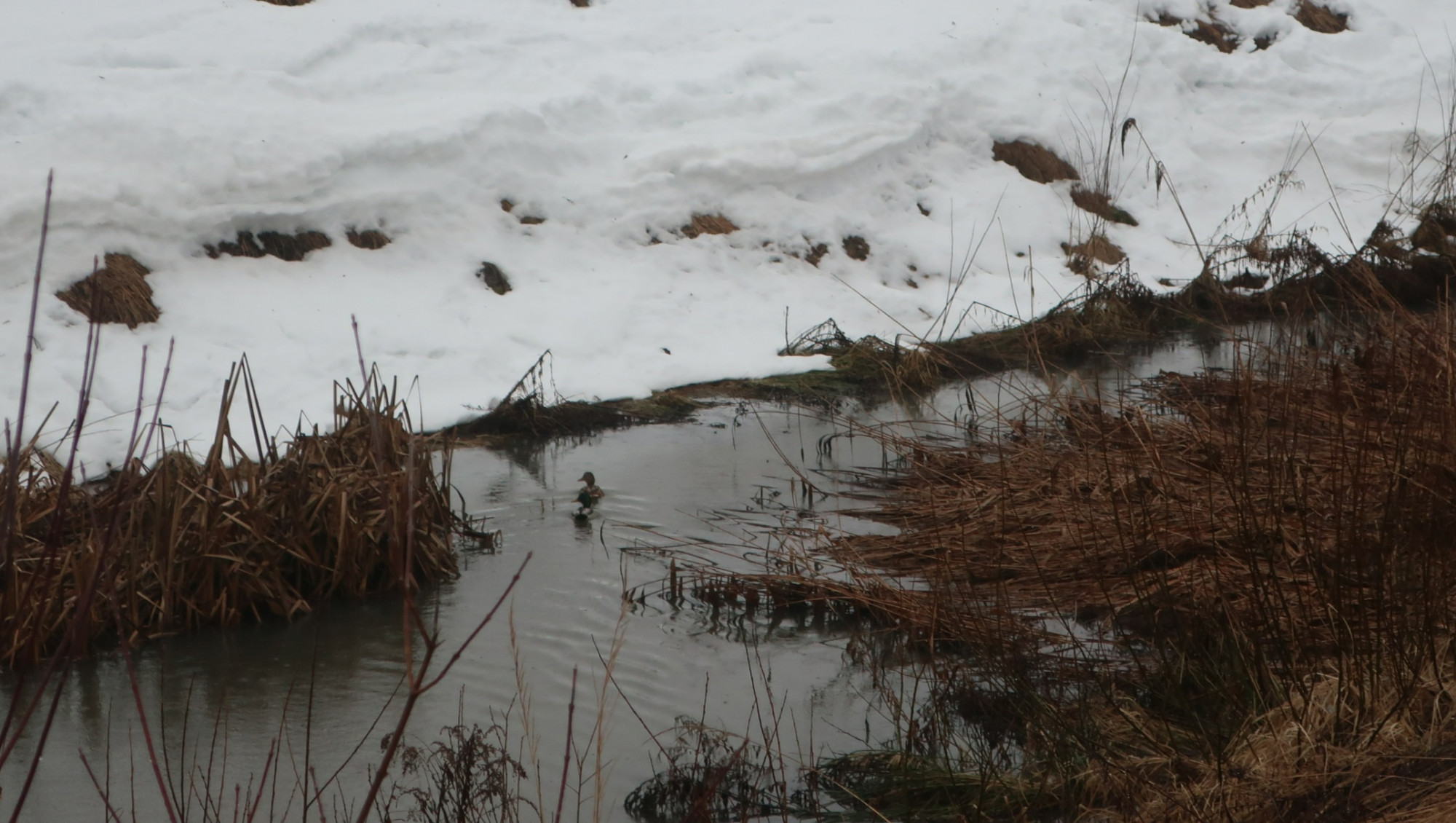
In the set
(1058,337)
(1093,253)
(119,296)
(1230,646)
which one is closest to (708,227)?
(1058,337)

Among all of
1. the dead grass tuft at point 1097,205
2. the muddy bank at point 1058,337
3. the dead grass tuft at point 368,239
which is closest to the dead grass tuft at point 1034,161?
the dead grass tuft at point 1097,205

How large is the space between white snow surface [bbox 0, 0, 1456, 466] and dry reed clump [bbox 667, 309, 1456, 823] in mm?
1934

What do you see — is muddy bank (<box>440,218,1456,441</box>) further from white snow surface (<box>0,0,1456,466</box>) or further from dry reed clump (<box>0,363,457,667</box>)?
dry reed clump (<box>0,363,457,667</box>)

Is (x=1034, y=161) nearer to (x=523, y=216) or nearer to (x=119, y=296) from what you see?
(x=523, y=216)

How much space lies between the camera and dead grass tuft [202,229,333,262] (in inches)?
328

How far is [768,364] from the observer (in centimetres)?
853

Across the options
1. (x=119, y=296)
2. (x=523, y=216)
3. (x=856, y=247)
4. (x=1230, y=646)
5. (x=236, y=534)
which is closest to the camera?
(x=1230, y=646)

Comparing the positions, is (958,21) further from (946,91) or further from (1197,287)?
(1197,287)

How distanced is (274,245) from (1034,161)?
7062mm

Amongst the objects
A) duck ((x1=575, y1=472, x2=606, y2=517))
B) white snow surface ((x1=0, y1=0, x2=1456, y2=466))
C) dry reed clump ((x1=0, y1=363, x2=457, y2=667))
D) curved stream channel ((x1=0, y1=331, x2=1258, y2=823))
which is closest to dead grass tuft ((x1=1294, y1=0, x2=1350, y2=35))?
white snow surface ((x1=0, y1=0, x2=1456, y2=466))

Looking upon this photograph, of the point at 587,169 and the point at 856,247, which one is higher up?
the point at 587,169

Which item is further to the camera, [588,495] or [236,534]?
[588,495]

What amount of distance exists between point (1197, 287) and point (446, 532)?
6.84m

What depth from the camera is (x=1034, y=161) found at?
1212 centimetres
